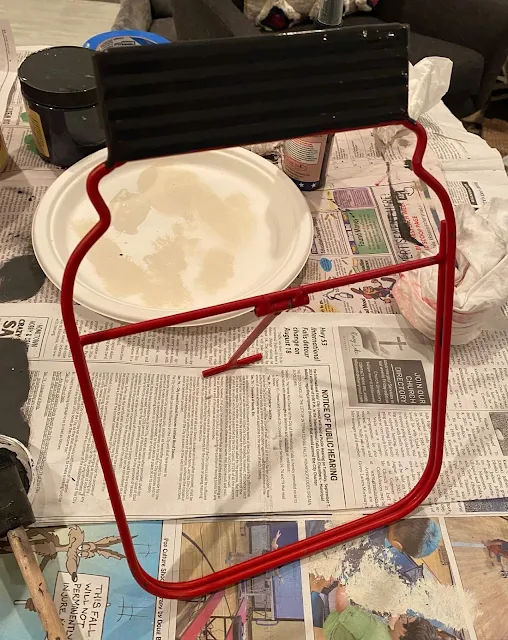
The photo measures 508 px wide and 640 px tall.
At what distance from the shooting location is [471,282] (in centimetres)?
63

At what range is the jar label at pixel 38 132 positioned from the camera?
2.49 feet

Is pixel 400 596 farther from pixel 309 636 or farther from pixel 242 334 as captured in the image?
pixel 242 334

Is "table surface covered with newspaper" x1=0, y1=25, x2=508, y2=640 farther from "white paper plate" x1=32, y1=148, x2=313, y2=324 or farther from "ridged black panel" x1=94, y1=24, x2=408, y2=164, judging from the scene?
"ridged black panel" x1=94, y1=24, x2=408, y2=164

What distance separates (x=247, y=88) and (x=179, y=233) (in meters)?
0.43

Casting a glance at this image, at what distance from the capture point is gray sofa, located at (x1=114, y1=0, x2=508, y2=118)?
50.2 inches

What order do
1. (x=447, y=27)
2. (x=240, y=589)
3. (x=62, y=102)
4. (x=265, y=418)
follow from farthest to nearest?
(x=447, y=27) → (x=62, y=102) → (x=265, y=418) → (x=240, y=589)

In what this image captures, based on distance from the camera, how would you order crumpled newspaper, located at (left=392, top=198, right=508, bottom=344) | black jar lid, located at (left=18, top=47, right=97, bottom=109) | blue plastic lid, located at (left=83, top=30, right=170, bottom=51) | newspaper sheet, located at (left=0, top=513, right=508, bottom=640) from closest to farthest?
newspaper sheet, located at (left=0, top=513, right=508, bottom=640)
crumpled newspaper, located at (left=392, top=198, right=508, bottom=344)
black jar lid, located at (left=18, top=47, right=97, bottom=109)
blue plastic lid, located at (left=83, top=30, right=170, bottom=51)

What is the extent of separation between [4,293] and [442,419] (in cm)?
52

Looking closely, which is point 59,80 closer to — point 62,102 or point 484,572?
point 62,102

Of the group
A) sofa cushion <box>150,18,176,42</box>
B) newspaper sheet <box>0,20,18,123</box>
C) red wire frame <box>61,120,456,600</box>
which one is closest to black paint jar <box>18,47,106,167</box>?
newspaper sheet <box>0,20,18,123</box>

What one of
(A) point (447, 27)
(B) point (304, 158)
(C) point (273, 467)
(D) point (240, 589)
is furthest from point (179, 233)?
(A) point (447, 27)

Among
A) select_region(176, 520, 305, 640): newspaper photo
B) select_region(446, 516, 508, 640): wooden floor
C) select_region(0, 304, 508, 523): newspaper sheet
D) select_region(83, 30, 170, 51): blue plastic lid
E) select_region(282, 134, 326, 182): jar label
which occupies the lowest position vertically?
select_region(446, 516, 508, 640): wooden floor

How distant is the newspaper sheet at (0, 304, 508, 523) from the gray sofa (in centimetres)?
84

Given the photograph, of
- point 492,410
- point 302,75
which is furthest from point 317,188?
point 302,75
